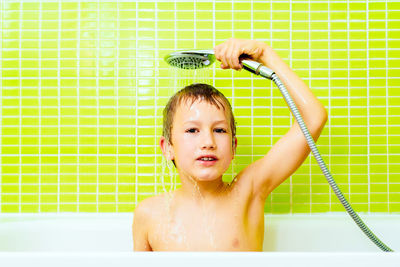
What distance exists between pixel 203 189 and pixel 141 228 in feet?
0.63

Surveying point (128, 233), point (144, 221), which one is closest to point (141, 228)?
point (144, 221)

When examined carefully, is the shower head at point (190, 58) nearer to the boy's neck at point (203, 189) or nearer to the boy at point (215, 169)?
the boy at point (215, 169)

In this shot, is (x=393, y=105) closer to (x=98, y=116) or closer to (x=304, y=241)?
(x=304, y=241)

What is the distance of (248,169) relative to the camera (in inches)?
39.4

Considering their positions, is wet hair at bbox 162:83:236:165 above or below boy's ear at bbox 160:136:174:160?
above

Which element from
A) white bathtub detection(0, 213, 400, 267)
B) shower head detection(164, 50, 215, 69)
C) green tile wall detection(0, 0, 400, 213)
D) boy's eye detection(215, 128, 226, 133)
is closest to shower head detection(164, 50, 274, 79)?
shower head detection(164, 50, 215, 69)

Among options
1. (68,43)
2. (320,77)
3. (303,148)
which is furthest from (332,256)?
(68,43)

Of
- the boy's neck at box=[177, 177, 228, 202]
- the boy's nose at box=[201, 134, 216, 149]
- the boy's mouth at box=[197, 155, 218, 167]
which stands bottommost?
the boy's neck at box=[177, 177, 228, 202]

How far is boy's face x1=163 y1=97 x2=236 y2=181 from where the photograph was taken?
877 mm

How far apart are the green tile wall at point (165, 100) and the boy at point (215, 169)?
0.25m

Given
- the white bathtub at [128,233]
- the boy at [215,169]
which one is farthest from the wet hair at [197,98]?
the white bathtub at [128,233]

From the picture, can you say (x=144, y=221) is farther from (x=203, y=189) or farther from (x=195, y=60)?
(x=195, y=60)

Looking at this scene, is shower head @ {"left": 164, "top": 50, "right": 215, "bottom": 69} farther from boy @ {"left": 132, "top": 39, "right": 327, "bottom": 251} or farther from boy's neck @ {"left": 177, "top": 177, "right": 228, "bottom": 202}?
boy's neck @ {"left": 177, "top": 177, "right": 228, "bottom": 202}

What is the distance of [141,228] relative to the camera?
1008 mm
